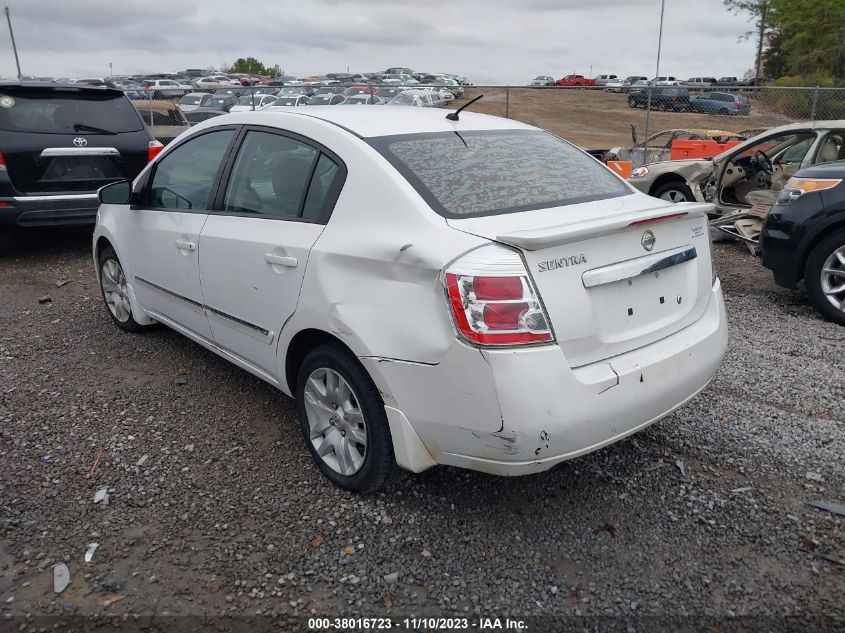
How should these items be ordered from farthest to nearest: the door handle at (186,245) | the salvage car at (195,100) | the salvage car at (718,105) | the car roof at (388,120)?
the salvage car at (195,100)
the salvage car at (718,105)
the door handle at (186,245)
the car roof at (388,120)

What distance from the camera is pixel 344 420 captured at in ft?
10.3

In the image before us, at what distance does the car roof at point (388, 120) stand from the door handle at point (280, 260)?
65 centimetres

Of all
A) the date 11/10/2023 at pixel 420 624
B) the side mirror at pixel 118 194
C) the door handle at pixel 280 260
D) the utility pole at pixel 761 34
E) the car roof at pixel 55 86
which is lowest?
the date 11/10/2023 at pixel 420 624

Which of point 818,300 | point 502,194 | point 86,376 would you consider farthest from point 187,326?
point 818,300

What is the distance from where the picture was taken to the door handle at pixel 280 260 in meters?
3.18

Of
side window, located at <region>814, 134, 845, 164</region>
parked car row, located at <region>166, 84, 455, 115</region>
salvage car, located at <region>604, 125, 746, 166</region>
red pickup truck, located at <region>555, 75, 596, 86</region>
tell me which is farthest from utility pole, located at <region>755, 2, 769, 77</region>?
side window, located at <region>814, 134, 845, 164</region>

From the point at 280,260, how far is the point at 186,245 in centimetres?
100

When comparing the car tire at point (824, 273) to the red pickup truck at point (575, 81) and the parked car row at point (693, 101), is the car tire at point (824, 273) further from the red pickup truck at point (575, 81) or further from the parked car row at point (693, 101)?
the red pickup truck at point (575, 81)

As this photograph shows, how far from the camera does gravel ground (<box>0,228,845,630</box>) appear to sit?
260 cm

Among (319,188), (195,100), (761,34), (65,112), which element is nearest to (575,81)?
(761,34)

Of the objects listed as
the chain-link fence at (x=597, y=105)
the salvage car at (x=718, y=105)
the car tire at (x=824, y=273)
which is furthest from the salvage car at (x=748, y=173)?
the salvage car at (x=718, y=105)

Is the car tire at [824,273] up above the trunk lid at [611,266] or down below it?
below

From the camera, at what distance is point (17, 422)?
3.99 m

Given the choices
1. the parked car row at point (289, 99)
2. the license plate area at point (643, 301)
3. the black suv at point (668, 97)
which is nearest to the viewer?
the license plate area at point (643, 301)
